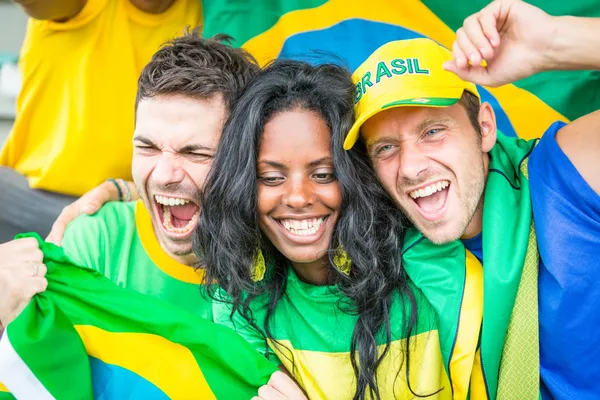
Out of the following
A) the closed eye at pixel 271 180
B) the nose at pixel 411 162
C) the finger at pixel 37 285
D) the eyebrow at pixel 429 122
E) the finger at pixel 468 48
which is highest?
the finger at pixel 468 48

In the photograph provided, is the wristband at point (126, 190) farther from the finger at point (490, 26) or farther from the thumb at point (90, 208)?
the finger at point (490, 26)

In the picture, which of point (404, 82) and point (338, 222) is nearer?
point (404, 82)

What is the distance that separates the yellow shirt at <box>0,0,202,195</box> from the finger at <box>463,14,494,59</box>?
1.41m

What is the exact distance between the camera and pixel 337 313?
6.55 feet

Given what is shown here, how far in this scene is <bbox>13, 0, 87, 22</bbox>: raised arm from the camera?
8.25 ft

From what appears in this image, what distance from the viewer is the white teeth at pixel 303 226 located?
1936mm

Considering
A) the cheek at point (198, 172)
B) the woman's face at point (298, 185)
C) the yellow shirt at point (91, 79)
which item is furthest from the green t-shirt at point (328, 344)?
the yellow shirt at point (91, 79)

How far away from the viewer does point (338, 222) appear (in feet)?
6.48

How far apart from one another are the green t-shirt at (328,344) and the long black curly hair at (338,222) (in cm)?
3

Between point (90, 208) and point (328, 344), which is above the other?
point (90, 208)

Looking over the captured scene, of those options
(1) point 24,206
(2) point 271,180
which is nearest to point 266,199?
(2) point 271,180

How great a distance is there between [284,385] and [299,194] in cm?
47

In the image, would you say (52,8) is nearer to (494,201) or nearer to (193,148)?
(193,148)

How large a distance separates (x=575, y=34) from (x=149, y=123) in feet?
3.83
